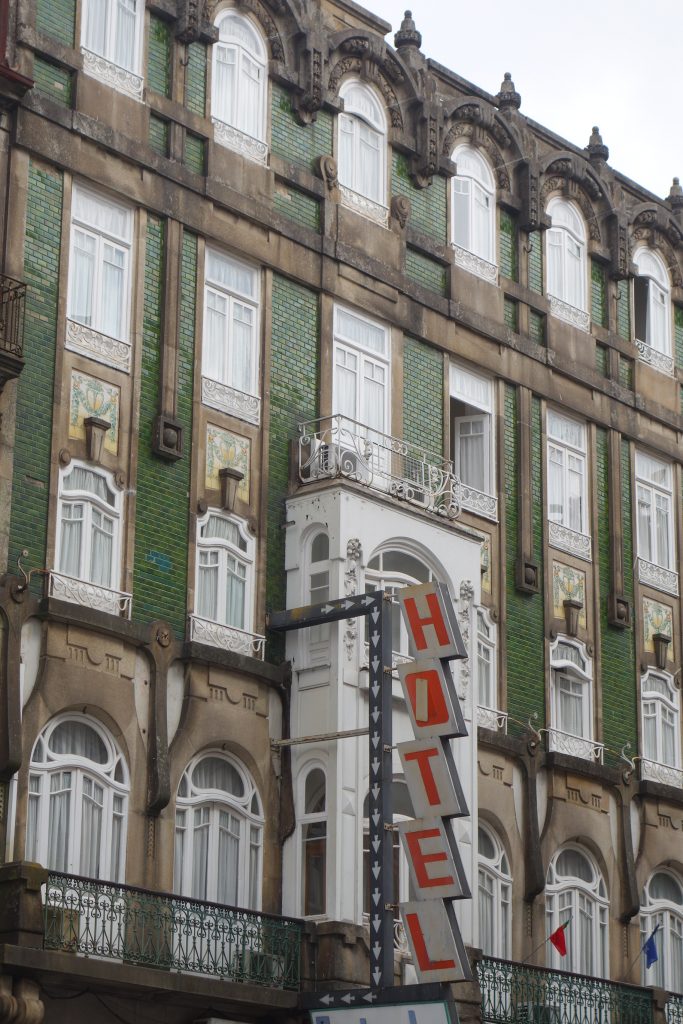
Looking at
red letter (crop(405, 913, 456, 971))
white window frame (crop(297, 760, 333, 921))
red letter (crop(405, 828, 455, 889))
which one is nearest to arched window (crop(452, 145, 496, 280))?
white window frame (crop(297, 760, 333, 921))

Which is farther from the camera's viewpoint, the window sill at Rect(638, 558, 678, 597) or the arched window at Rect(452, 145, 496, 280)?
the window sill at Rect(638, 558, 678, 597)

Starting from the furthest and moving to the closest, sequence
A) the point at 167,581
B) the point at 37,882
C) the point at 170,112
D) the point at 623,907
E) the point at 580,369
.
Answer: the point at 580,369, the point at 623,907, the point at 170,112, the point at 167,581, the point at 37,882

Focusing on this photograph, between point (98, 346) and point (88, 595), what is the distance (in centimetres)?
387

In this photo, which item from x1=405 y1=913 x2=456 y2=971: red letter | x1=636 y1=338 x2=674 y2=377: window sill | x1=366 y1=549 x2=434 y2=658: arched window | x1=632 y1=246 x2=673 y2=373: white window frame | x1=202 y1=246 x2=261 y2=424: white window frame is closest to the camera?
x1=405 y1=913 x2=456 y2=971: red letter

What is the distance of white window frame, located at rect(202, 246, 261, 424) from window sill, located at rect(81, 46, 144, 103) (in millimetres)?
2749

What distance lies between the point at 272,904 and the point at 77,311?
9153 millimetres

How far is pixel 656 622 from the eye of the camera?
40.0 m

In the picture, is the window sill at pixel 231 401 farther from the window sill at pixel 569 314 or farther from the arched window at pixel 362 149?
the window sill at pixel 569 314

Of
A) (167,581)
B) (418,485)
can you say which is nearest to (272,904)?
(167,581)

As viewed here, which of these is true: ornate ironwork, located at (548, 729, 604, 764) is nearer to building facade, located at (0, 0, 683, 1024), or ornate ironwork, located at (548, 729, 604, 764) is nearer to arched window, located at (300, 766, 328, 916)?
building facade, located at (0, 0, 683, 1024)

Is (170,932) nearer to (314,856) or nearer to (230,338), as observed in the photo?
(314,856)

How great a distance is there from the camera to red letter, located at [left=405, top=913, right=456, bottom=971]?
28.8 meters

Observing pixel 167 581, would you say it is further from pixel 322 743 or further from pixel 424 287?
pixel 424 287

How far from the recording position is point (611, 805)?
37.3 m
